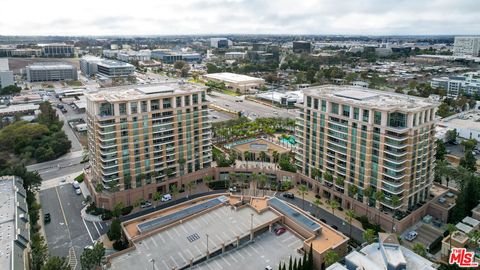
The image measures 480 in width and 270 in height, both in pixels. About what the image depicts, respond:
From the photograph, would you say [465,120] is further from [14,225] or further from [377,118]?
[14,225]

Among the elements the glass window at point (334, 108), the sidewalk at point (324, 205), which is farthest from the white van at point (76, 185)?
the glass window at point (334, 108)

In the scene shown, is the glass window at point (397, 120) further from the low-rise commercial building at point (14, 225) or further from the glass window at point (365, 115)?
the low-rise commercial building at point (14, 225)

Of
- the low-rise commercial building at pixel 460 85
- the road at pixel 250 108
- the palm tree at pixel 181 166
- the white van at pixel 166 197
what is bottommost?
the white van at pixel 166 197

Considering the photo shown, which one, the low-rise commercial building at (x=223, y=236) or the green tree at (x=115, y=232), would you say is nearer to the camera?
the low-rise commercial building at (x=223, y=236)

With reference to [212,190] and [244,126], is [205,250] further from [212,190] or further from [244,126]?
[244,126]

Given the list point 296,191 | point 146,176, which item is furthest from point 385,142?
point 146,176

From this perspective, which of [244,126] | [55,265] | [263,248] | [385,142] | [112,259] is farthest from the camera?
[244,126]
